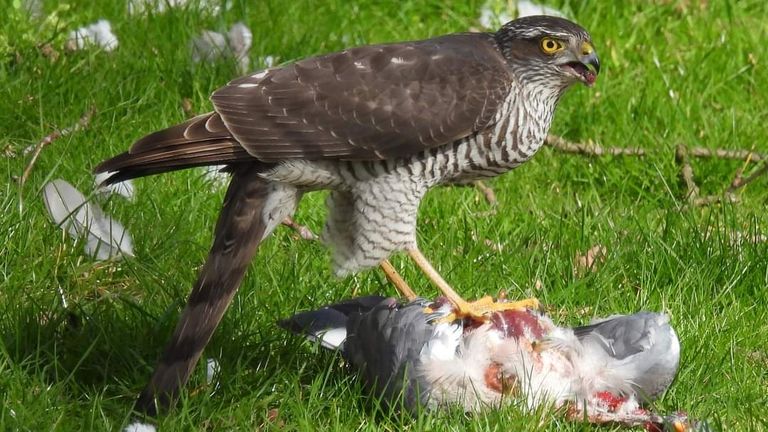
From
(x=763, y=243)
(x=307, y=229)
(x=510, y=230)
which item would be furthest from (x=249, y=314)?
(x=763, y=243)

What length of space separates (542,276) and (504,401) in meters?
0.97

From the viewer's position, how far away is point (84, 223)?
4699 millimetres

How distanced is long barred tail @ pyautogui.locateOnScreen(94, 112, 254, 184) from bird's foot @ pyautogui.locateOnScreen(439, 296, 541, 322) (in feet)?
2.57

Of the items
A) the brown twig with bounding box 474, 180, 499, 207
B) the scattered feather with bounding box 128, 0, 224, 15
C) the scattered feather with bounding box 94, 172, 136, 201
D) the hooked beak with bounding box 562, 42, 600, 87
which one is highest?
the hooked beak with bounding box 562, 42, 600, 87

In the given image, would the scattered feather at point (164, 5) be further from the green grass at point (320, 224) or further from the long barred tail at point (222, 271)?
the long barred tail at point (222, 271)

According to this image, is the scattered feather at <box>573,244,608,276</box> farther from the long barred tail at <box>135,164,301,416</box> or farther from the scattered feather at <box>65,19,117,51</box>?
the scattered feather at <box>65,19,117,51</box>

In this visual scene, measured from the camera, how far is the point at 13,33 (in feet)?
19.6

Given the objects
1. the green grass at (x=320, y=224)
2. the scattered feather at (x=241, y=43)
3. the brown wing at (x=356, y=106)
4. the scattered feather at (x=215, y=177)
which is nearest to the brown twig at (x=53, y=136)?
the green grass at (x=320, y=224)

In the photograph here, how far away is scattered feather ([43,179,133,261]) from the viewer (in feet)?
15.3

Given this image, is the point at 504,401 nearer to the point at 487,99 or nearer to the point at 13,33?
the point at 487,99

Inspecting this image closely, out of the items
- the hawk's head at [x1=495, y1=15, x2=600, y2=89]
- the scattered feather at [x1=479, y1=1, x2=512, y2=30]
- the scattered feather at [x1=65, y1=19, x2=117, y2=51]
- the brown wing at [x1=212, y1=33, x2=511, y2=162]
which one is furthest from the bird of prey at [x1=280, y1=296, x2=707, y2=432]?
the scattered feather at [x1=479, y1=1, x2=512, y2=30]

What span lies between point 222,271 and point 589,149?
234cm

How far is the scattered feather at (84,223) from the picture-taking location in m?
4.67

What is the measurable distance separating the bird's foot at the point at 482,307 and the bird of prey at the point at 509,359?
0.02 m
